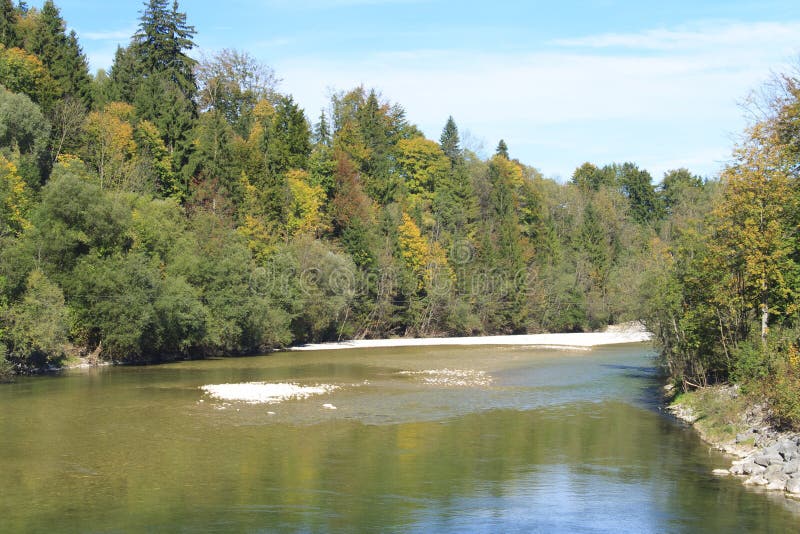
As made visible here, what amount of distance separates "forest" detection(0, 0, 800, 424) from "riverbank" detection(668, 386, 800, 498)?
1287mm

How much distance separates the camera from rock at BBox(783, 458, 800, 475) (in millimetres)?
21797

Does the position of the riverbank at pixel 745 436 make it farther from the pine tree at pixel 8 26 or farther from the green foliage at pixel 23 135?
the pine tree at pixel 8 26

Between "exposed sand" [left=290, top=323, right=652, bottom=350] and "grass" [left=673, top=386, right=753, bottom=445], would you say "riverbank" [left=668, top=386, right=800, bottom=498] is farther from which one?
"exposed sand" [left=290, top=323, right=652, bottom=350]

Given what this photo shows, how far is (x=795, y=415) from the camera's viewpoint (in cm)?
2377

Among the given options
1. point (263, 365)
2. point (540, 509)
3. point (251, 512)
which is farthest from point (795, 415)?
point (263, 365)

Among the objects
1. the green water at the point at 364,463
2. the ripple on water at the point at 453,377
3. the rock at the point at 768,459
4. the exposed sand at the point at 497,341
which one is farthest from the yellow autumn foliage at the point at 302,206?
the rock at the point at 768,459

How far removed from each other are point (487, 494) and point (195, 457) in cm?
1104

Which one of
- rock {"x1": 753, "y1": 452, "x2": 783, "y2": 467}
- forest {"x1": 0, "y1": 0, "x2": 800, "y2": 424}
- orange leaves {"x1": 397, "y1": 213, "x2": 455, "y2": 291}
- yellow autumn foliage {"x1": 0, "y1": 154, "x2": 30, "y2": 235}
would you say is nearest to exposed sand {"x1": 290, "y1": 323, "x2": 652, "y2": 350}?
forest {"x1": 0, "y1": 0, "x2": 800, "y2": 424}

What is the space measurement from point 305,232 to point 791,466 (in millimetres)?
68598

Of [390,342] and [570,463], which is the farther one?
[390,342]

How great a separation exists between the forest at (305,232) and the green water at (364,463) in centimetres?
537

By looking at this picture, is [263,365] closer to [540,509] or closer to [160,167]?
[160,167]

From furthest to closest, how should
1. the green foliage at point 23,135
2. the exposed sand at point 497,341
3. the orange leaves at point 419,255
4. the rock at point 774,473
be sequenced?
1. the orange leaves at point 419,255
2. the exposed sand at point 497,341
3. the green foliage at point 23,135
4. the rock at point 774,473

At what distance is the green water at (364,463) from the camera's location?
1948 centimetres
